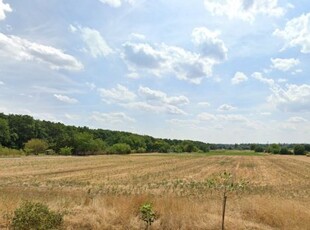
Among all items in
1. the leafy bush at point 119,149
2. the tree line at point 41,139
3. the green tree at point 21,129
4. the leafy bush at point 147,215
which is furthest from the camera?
the leafy bush at point 119,149

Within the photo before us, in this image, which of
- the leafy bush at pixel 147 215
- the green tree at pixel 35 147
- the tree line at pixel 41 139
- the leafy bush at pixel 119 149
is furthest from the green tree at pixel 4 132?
the leafy bush at pixel 147 215

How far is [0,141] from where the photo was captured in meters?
130

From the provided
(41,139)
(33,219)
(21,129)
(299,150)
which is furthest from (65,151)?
(33,219)

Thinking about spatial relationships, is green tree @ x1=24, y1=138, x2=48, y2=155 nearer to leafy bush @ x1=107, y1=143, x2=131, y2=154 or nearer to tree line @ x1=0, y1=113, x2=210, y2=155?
tree line @ x1=0, y1=113, x2=210, y2=155

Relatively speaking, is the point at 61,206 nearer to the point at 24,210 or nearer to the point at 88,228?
the point at 88,228

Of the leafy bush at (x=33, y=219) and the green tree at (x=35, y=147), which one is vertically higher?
the green tree at (x=35, y=147)

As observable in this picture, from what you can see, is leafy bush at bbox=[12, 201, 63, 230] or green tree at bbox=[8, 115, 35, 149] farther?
green tree at bbox=[8, 115, 35, 149]

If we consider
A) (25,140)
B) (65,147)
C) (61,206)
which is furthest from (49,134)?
(61,206)

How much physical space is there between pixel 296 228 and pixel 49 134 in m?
158

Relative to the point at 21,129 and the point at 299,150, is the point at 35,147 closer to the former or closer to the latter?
the point at 21,129

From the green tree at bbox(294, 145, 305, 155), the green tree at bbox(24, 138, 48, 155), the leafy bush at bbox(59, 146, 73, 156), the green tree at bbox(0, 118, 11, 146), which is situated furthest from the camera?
the green tree at bbox(294, 145, 305, 155)

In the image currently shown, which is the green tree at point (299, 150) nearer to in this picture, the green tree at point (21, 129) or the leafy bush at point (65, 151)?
the leafy bush at point (65, 151)

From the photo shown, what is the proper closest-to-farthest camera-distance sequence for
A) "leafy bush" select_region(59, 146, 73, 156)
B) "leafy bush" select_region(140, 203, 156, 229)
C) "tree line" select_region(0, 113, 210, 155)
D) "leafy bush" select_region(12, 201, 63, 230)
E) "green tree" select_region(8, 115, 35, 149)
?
"leafy bush" select_region(12, 201, 63, 230) → "leafy bush" select_region(140, 203, 156, 229) → "tree line" select_region(0, 113, 210, 155) → "leafy bush" select_region(59, 146, 73, 156) → "green tree" select_region(8, 115, 35, 149)

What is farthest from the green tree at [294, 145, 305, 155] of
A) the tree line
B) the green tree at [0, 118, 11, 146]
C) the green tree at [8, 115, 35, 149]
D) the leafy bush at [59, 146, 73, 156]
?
the green tree at [0, 118, 11, 146]
